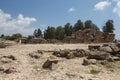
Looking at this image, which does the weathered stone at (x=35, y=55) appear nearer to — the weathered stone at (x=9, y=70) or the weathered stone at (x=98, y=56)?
the weathered stone at (x=9, y=70)

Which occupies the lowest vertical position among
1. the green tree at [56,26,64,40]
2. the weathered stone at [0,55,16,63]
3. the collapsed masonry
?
the weathered stone at [0,55,16,63]

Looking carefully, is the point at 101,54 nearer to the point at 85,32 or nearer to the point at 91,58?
the point at 91,58

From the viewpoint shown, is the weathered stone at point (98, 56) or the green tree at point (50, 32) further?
the green tree at point (50, 32)

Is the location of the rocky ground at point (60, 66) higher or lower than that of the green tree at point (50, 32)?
lower

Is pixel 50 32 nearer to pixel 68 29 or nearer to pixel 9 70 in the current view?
pixel 68 29

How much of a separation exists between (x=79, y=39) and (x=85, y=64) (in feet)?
89.2

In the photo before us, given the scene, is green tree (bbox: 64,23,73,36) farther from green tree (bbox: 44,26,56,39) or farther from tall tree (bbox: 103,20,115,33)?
tall tree (bbox: 103,20,115,33)

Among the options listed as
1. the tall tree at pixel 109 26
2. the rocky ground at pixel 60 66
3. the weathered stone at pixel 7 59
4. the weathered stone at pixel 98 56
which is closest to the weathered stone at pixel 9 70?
the rocky ground at pixel 60 66

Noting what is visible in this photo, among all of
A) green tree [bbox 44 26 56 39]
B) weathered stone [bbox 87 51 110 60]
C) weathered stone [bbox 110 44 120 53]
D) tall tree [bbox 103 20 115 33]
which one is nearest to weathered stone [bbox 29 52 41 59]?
weathered stone [bbox 87 51 110 60]

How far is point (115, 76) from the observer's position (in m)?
13.9

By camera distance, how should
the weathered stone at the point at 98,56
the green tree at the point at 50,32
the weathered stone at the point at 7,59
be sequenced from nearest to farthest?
the weathered stone at the point at 7,59
the weathered stone at the point at 98,56
the green tree at the point at 50,32

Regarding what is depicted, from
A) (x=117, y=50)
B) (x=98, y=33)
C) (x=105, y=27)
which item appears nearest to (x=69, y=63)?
(x=117, y=50)

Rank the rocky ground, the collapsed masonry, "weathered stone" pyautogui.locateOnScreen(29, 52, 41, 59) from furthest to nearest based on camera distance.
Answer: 1. the collapsed masonry
2. "weathered stone" pyautogui.locateOnScreen(29, 52, 41, 59)
3. the rocky ground

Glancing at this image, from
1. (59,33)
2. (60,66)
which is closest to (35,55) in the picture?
(60,66)
